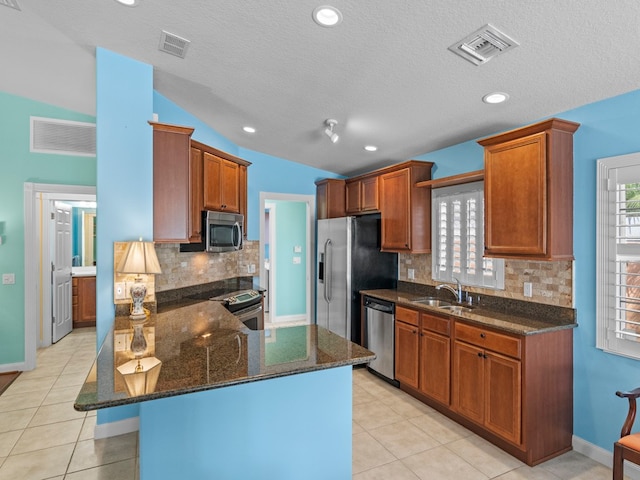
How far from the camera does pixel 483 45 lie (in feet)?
6.57

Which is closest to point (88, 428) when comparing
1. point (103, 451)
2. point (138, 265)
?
point (103, 451)

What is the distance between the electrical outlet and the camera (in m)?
2.65

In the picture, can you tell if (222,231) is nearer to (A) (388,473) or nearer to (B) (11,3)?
(B) (11,3)

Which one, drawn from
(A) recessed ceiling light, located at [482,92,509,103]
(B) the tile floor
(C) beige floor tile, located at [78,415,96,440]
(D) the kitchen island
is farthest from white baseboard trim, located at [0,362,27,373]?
(A) recessed ceiling light, located at [482,92,509,103]

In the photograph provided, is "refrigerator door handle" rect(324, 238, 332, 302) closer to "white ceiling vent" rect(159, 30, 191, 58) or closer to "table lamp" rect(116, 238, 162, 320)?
"table lamp" rect(116, 238, 162, 320)

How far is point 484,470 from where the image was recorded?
2381 millimetres

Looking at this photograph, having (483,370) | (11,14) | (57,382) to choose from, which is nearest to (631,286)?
(483,370)

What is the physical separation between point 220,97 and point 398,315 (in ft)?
8.86

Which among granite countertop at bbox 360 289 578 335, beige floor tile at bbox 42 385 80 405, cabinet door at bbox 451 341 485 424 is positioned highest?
granite countertop at bbox 360 289 578 335

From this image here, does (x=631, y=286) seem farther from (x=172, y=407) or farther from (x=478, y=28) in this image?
(x=172, y=407)

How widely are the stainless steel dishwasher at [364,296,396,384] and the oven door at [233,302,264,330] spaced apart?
1231mm

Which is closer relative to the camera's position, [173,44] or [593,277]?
[173,44]

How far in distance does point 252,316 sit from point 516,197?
2.67 meters

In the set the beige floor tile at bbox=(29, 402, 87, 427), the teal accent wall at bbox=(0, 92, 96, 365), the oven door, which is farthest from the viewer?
the teal accent wall at bbox=(0, 92, 96, 365)
